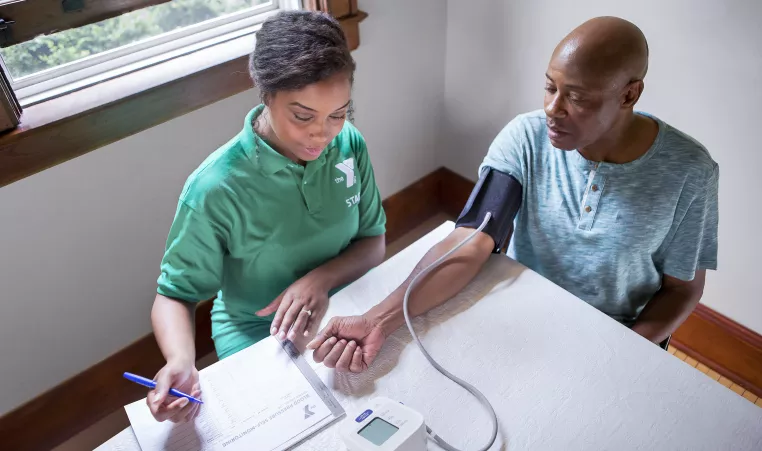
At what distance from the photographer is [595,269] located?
3.93 feet

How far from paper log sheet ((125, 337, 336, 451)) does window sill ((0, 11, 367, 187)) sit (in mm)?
719

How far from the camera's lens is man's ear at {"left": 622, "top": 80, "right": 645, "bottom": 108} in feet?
3.36

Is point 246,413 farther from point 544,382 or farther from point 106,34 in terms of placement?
point 106,34

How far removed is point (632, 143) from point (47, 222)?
52.4 inches

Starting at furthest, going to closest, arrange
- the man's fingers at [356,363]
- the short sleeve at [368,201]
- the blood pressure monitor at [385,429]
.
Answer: the short sleeve at [368,201]
the man's fingers at [356,363]
the blood pressure monitor at [385,429]

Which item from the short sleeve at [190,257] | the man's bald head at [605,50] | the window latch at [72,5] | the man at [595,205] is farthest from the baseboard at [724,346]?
the window latch at [72,5]

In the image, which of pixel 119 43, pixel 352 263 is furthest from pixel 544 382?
pixel 119 43

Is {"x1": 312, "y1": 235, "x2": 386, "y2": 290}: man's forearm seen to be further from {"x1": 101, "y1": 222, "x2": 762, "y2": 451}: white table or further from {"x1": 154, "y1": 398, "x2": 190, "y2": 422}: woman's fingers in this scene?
{"x1": 154, "y1": 398, "x2": 190, "y2": 422}: woman's fingers

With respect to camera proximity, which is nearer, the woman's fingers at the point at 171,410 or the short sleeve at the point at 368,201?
the woman's fingers at the point at 171,410

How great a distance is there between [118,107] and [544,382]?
113 centimetres

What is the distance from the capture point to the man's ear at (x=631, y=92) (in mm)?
1024

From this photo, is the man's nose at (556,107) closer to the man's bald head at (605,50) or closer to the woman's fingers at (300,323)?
the man's bald head at (605,50)

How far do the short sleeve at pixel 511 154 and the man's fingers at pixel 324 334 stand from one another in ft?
1.52

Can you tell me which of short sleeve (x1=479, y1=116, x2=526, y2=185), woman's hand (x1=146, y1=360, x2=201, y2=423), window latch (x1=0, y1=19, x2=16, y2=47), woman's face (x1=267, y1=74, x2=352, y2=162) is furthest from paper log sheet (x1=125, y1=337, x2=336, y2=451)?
window latch (x1=0, y1=19, x2=16, y2=47)
